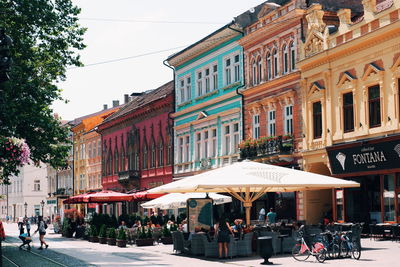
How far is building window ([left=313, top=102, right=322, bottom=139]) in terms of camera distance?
33.8 m

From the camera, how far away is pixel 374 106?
29781 mm

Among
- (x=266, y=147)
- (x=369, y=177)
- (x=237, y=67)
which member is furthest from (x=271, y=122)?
(x=369, y=177)

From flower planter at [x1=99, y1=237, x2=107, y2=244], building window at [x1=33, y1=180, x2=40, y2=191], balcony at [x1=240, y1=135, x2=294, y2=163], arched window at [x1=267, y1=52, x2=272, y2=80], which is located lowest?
flower planter at [x1=99, y1=237, x2=107, y2=244]

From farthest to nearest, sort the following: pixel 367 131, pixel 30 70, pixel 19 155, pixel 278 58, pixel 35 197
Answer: pixel 35 197, pixel 278 58, pixel 367 131, pixel 30 70, pixel 19 155

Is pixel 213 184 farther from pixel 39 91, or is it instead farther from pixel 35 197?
pixel 35 197

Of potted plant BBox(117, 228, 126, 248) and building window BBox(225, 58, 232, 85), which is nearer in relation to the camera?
potted plant BBox(117, 228, 126, 248)

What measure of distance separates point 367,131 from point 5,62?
21065 millimetres

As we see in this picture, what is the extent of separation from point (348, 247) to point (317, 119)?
13.6 meters

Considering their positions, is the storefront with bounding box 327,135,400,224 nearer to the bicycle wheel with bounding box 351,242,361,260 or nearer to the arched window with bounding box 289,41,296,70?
the arched window with bounding box 289,41,296,70

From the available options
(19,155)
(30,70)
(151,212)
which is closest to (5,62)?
(19,155)

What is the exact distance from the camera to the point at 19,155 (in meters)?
20.5

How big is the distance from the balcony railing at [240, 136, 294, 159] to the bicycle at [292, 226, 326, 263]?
44.0 feet

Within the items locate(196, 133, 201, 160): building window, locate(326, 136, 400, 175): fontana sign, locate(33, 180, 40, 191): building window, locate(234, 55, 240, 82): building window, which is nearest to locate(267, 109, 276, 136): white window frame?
locate(234, 55, 240, 82): building window

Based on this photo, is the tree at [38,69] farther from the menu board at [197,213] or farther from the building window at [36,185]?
the building window at [36,185]
